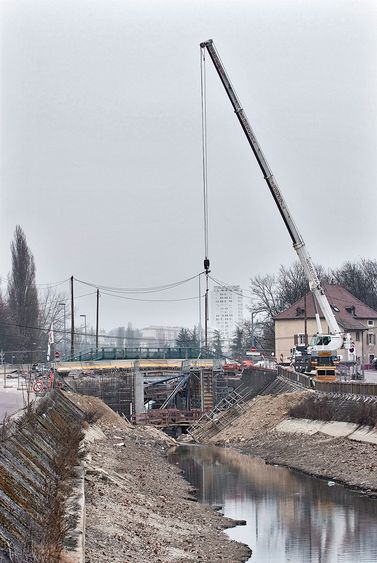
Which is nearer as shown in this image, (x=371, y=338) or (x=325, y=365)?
(x=325, y=365)

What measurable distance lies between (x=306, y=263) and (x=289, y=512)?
→ 120 feet

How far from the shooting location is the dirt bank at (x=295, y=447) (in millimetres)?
41031

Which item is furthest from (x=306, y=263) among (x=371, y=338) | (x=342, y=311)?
(x=371, y=338)

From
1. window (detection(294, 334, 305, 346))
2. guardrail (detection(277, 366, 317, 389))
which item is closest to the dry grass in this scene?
guardrail (detection(277, 366, 317, 389))

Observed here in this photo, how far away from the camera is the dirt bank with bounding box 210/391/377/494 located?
41.0 metres

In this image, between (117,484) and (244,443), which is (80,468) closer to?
(117,484)

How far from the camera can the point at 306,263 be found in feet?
223

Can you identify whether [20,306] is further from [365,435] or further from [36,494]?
[36,494]

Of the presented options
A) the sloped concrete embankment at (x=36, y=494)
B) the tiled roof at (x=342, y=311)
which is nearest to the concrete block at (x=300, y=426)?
the sloped concrete embankment at (x=36, y=494)

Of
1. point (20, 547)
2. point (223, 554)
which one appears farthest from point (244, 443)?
point (20, 547)

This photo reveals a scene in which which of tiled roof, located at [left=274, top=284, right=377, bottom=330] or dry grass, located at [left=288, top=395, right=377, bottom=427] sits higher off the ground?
tiled roof, located at [left=274, top=284, right=377, bottom=330]

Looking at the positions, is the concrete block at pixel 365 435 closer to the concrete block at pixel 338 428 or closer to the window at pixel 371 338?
the concrete block at pixel 338 428

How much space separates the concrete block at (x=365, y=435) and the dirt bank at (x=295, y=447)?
0.42 metres

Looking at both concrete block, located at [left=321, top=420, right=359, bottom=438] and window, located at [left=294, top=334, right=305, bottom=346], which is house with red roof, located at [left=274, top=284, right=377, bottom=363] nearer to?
window, located at [left=294, top=334, right=305, bottom=346]
